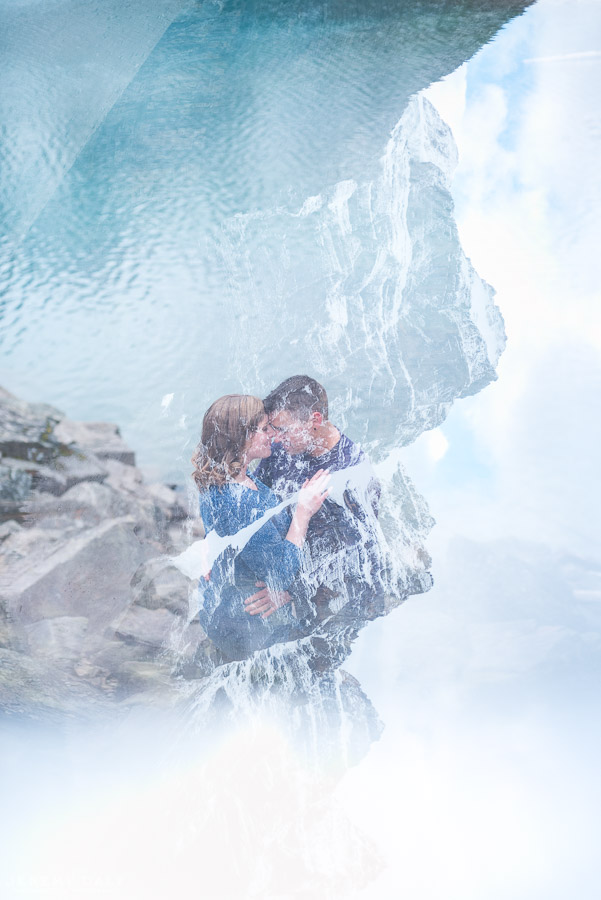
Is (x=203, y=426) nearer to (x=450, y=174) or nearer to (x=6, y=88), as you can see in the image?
(x=450, y=174)

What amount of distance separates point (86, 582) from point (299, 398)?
81cm

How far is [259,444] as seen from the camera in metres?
1.44

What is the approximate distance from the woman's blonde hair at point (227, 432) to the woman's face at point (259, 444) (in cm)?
1

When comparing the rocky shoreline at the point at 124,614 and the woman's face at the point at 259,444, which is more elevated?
the woman's face at the point at 259,444

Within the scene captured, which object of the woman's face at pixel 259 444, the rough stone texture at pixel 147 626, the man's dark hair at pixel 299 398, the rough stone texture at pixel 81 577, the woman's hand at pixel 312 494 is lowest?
the rough stone texture at pixel 147 626

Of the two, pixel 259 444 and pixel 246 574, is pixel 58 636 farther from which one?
pixel 259 444

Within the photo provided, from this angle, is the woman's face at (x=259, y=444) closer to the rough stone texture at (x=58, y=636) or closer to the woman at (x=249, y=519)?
the woman at (x=249, y=519)

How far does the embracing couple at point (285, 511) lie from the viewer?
1.44 metres

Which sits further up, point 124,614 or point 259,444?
point 259,444

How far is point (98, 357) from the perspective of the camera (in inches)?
68.1

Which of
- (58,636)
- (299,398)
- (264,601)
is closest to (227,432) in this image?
(299,398)

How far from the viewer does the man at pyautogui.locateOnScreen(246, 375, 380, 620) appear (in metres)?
1.45

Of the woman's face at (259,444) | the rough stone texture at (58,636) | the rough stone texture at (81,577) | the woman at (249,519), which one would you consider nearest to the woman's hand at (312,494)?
the woman at (249,519)

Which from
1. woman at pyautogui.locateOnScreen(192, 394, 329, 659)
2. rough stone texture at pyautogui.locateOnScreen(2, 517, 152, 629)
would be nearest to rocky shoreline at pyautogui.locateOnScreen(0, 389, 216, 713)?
rough stone texture at pyautogui.locateOnScreen(2, 517, 152, 629)
